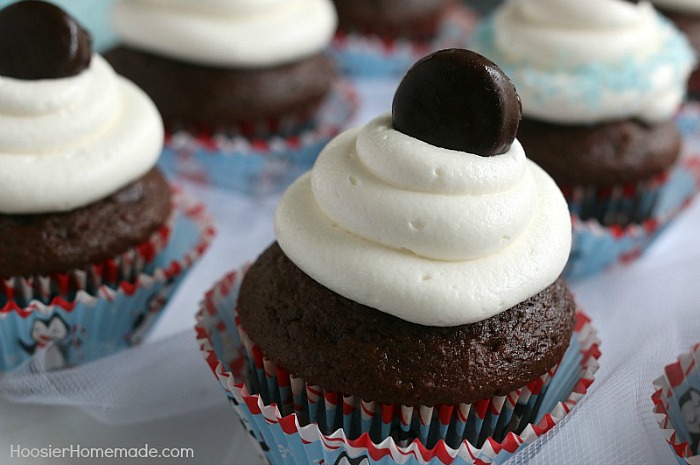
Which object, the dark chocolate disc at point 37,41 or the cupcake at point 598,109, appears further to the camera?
the cupcake at point 598,109

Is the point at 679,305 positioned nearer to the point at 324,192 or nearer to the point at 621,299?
the point at 621,299

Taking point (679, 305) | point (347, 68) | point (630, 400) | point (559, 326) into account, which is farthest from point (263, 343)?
point (347, 68)

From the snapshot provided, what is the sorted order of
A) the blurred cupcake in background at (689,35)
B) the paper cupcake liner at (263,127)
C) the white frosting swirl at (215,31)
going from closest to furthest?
the white frosting swirl at (215,31), the paper cupcake liner at (263,127), the blurred cupcake in background at (689,35)

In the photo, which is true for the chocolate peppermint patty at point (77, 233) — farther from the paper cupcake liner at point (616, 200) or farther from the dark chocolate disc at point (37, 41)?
the paper cupcake liner at point (616, 200)

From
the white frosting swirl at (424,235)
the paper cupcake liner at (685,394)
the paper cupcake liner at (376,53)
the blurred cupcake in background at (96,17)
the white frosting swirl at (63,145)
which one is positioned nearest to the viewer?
the white frosting swirl at (424,235)

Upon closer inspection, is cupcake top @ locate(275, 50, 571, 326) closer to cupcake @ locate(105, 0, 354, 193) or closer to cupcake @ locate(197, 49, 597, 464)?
cupcake @ locate(197, 49, 597, 464)

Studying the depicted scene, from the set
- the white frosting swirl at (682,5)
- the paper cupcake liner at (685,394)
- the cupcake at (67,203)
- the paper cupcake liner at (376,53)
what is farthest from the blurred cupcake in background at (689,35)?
the cupcake at (67,203)

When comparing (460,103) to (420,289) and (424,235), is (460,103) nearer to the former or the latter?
(424,235)

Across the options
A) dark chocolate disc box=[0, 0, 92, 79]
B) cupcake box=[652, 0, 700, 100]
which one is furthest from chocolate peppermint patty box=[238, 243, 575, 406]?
cupcake box=[652, 0, 700, 100]
